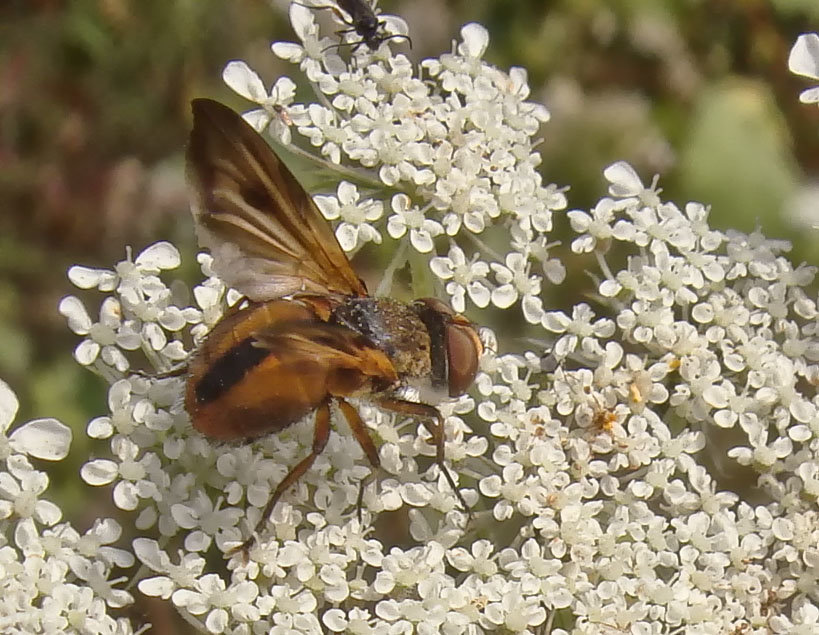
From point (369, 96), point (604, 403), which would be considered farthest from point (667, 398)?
point (369, 96)

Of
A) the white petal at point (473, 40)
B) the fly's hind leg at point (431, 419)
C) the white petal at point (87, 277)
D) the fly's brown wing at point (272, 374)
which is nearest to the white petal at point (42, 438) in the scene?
the white petal at point (87, 277)

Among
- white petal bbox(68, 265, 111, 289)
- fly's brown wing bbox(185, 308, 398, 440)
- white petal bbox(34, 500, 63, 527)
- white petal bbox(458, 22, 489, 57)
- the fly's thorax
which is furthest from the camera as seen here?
white petal bbox(458, 22, 489, 57)

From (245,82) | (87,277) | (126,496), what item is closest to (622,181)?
(245,82)

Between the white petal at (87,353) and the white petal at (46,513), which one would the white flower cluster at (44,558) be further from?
the white petal at (87,353)

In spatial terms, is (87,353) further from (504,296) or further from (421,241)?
(504,296)

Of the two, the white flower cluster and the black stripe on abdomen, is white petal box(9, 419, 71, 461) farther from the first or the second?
the black stripe on abdomen

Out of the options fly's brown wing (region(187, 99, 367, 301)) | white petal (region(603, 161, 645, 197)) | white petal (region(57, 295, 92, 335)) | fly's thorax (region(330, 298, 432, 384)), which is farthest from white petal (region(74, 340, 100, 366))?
white petal (region(603, 161, 645, 197))

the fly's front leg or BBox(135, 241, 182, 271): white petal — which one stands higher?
the fly's front leg
